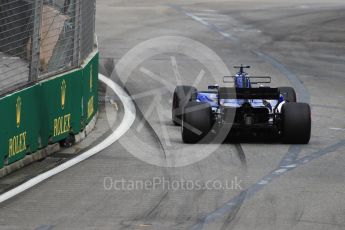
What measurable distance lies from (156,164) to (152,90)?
892 centimetres

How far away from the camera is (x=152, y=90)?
78.3 ft

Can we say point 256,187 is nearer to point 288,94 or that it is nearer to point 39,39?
point 39,39

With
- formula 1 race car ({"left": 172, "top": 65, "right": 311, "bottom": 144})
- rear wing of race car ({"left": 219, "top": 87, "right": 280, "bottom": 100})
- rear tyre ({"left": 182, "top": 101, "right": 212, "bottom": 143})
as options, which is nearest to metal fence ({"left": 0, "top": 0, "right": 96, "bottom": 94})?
rear tyre ({"left": 182, "top": 101, "right": 212, "bottom": 143})

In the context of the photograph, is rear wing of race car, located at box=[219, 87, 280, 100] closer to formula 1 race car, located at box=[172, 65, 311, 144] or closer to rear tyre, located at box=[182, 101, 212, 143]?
formula 1 race car, located at box=[172, 65, 311, 144]

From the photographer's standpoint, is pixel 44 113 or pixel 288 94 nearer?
pixel 44 113

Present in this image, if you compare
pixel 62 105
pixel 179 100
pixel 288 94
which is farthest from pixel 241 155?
pixel 288 94

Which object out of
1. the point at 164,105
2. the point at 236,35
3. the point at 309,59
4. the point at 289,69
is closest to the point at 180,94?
the point at 164,105

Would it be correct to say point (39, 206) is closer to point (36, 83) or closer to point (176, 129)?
point (36, 83)

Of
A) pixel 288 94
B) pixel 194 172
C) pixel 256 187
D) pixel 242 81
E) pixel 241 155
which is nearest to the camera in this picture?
pixel 256 187

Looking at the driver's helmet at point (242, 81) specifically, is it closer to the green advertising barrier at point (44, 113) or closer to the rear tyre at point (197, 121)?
the rear tyre at point (197, 121)

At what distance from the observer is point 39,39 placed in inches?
608

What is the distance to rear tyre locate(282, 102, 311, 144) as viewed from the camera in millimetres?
16531

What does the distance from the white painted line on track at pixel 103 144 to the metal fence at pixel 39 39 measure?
4.13 ft

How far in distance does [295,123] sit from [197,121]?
1509 mm
